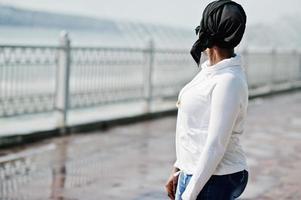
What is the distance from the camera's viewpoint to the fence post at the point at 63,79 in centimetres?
941

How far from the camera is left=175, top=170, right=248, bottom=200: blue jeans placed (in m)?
2.48

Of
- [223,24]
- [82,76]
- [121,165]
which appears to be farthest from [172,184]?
[82,76]

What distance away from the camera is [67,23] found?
19.8m

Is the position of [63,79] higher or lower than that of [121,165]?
higher

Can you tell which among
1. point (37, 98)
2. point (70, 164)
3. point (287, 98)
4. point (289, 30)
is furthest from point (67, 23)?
point (289, 30)

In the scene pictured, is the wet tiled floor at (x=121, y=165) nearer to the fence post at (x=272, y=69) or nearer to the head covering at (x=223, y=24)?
the head covering at (x=223, y=24)

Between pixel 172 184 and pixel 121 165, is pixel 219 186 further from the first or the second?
pixel 121 165

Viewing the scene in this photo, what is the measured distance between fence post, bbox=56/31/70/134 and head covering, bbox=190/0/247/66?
7.10 metres

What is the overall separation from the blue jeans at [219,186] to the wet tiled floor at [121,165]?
3.31 metres

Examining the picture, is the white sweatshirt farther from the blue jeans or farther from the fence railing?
the fence railing

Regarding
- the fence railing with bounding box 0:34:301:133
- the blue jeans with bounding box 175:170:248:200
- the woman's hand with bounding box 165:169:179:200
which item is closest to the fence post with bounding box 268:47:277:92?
the fence railing with bounding box 0:34:301:133

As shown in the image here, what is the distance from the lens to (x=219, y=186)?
2494 millimetres

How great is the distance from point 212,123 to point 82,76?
7.96m

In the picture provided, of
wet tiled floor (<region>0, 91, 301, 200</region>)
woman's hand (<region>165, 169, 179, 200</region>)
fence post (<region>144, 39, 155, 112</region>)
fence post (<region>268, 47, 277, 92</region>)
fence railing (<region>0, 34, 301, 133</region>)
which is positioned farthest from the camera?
fence post (<region>268, 47, 277, 92</region>)
